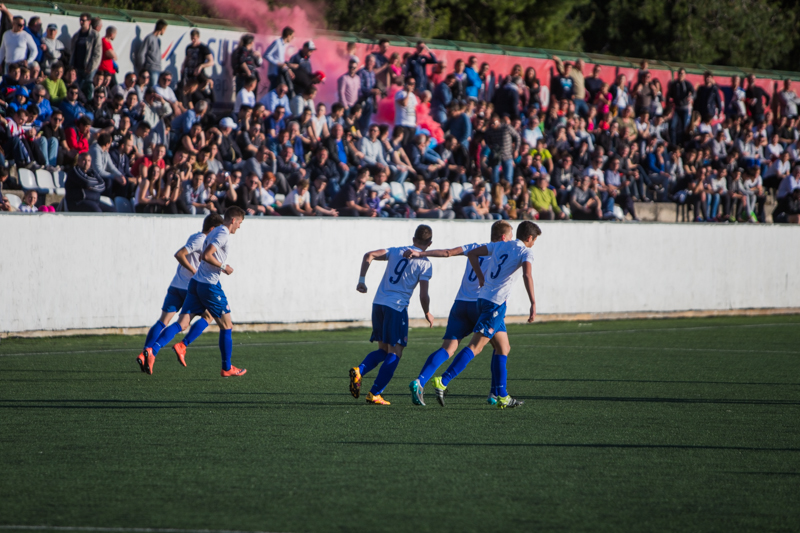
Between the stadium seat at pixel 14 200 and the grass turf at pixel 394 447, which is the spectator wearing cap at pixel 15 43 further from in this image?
the grass turf at pixel 394 447

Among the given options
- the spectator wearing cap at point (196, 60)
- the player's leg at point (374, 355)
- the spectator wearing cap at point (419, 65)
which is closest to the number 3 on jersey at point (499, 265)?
the player's leg at point (374, 355)

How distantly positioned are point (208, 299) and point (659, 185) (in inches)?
609

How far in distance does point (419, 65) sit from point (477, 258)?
12.8m

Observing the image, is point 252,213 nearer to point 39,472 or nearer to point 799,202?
point 39,472

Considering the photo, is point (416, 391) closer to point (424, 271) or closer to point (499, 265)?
point (424, 271)

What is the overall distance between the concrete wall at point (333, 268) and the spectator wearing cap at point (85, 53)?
3801 millimetres

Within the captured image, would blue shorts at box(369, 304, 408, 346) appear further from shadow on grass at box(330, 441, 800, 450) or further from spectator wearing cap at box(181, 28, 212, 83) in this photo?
spectator wearing cap at box(181, 28, 212, 83)

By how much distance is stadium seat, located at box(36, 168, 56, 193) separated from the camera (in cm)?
1575

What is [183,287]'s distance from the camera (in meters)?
11.2

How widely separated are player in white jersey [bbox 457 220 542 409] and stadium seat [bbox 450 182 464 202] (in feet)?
35.5

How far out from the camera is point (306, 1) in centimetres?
2792

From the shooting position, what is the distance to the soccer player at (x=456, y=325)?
342 inches

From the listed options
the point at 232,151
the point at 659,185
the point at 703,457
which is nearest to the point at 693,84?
the point at 659,185

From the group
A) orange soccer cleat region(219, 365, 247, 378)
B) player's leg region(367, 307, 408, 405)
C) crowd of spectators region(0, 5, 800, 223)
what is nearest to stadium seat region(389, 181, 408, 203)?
crowd of spectators region(0, 5, 800, 223)
